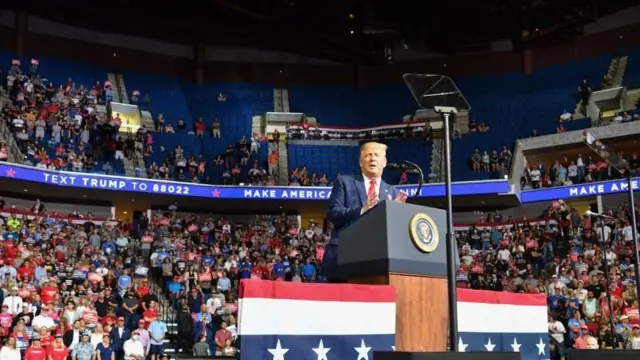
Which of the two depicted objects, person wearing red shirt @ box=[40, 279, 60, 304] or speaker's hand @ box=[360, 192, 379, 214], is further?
person wearing red shirt @ box=[40, 279, 60, 304]

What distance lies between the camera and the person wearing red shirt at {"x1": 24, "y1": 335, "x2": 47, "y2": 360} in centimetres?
1144

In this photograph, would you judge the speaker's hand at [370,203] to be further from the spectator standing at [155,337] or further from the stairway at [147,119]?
the stairway at [147,119]

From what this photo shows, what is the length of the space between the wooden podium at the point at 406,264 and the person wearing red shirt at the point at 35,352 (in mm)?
9229

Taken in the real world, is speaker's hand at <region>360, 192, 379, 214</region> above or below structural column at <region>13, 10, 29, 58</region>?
below

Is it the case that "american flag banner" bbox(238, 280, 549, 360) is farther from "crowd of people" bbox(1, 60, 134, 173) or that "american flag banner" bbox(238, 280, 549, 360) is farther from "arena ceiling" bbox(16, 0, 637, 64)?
"arena ceiling" bbox(16, 0, 637, 64)

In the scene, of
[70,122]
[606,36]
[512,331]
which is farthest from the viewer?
[606,36]

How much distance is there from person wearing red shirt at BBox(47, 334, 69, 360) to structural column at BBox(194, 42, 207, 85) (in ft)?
68.8

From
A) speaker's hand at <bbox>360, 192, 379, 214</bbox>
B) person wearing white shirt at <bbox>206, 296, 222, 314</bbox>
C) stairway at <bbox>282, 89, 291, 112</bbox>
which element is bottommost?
person wearing white shirt at <bbox>206, 296, 222, 314</bbox>

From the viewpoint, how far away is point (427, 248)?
3910mm

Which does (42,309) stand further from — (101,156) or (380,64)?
(380,64)

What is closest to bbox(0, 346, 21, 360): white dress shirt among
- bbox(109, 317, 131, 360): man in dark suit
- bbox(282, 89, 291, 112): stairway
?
bbox(109, 317, 131, 360): man in dark suit

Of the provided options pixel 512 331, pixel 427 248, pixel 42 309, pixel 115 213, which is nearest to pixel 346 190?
pixel 427 248

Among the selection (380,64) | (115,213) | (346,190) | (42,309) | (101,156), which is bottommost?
(42,309)

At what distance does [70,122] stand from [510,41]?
64.2 feet
